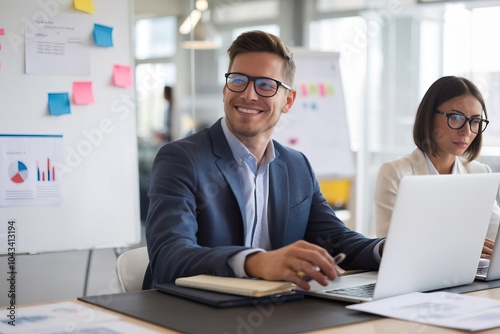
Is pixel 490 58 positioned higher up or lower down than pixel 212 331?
higher up

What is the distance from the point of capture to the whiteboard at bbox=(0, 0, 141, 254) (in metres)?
3.11

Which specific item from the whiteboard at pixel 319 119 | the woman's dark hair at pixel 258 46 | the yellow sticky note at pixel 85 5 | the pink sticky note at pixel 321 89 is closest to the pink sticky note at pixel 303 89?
the whiteboard at pixel 319 119

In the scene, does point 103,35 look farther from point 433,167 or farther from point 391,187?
point 433,167

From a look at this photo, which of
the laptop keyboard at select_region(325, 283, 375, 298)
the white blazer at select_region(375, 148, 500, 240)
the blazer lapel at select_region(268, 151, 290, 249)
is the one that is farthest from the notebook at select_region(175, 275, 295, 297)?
the white blazer at select_region(375, 148, 500, 240)

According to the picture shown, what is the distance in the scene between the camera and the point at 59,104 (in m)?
3.21

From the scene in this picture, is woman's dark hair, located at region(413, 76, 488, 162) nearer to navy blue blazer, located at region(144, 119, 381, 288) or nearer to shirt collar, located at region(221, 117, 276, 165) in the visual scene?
navy blue blazer, located at region(144, 119, 381, 288)

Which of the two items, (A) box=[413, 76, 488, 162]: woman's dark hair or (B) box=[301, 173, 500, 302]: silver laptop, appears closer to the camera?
(B) box=[301, 173, 500, 302]: silver laptop

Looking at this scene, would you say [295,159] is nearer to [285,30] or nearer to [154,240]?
[154,240]

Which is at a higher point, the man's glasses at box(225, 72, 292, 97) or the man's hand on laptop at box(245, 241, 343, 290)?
the man's glasses at box(225, 72, 292, 97)

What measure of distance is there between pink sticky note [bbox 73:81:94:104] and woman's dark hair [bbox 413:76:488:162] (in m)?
1.44

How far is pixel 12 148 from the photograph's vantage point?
3.10 metres

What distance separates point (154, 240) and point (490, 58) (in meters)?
4.30

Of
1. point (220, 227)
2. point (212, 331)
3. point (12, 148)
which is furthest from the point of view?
point (12, 148)

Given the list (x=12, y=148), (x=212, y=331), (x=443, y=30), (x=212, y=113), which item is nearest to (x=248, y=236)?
(x=212, y=331)
